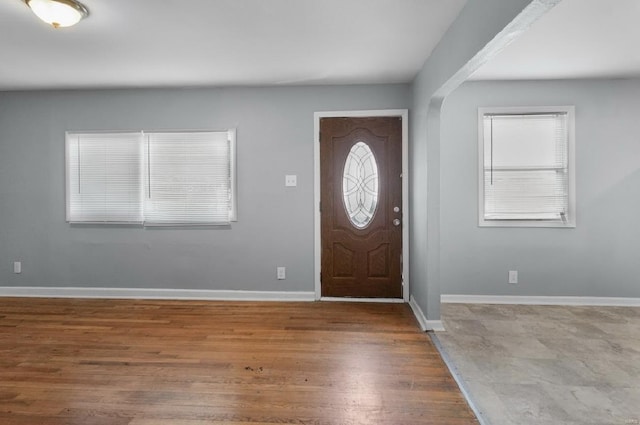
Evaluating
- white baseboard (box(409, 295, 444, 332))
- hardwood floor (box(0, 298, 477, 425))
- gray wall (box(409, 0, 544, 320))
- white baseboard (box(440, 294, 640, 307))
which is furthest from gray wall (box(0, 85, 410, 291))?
white baseboard (box(440, 294, 640, 307))

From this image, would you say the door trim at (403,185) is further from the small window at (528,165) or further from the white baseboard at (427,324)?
the small window at (528,165)

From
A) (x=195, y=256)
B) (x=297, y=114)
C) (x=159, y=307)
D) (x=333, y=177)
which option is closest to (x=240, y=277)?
(x=195, y=256)

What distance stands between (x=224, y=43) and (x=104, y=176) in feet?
7.85

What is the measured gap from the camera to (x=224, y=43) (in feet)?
9.87

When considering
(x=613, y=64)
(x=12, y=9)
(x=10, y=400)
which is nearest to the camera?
(x=10, y=400)

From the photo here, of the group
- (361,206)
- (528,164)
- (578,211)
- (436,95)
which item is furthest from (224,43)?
(578,211)

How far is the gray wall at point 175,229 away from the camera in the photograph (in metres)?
4.26

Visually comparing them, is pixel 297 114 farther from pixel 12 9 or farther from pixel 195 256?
pixel 12 9

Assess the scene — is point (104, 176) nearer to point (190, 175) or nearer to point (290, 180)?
point (190, 175)

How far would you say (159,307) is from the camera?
404cm

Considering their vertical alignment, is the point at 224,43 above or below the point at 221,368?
above

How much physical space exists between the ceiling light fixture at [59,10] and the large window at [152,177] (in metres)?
1.89

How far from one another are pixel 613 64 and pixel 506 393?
3303mm

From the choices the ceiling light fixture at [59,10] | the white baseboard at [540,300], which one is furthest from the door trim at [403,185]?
the ceiling light fixture at [59,10]
